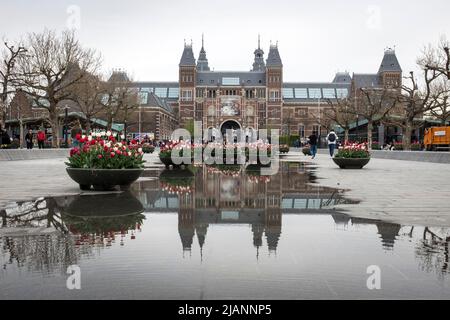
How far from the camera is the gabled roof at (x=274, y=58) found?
96188 millimetres

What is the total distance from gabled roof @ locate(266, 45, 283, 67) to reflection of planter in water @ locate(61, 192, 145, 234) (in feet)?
297

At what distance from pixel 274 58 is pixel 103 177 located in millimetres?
90540

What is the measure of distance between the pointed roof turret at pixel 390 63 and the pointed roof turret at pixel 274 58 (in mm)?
19541

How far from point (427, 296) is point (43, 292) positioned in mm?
2540

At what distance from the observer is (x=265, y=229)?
5.41m

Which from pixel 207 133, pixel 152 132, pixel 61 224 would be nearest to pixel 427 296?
pixel 61 224

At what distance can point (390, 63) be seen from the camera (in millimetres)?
89688

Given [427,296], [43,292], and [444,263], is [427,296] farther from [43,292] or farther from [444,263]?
[43,292]

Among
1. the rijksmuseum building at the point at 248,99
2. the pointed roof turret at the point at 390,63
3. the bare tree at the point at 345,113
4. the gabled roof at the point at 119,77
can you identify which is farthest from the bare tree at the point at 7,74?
the pointed roof turret at the point at 390,63

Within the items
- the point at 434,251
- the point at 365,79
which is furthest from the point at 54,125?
the point at 365,79

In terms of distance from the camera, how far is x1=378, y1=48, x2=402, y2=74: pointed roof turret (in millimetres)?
89125

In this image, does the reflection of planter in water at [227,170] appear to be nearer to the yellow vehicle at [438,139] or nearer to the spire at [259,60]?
the yellow vehicle at [438,139]

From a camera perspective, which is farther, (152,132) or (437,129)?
(152,132)

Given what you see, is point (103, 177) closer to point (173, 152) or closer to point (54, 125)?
point (173, 152)
